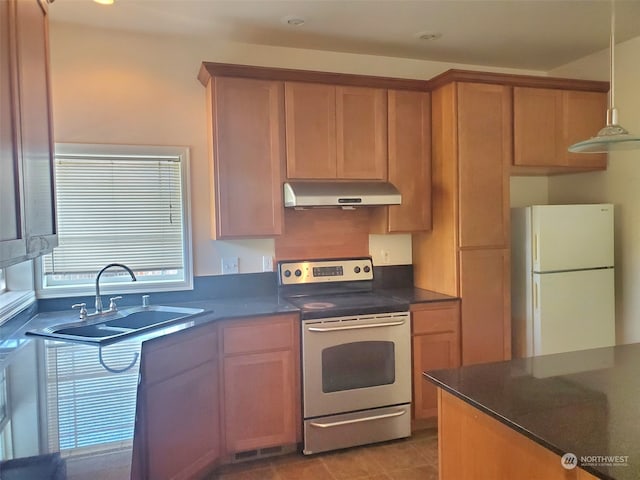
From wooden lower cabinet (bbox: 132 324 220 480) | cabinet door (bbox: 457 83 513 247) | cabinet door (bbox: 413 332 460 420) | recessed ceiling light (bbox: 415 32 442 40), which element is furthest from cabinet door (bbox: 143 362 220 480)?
recessed ceiling light (bbox: 415 32 442 40)

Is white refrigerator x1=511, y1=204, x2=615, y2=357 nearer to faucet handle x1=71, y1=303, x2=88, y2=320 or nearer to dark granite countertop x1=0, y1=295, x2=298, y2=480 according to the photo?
dark granite countertop x1=0, y1=295, x2=298, y2=480

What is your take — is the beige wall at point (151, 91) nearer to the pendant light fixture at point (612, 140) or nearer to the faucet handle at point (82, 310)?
the faucet handle at point (82, 310)

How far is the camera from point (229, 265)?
3.35 m

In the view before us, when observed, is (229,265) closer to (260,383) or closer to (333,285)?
(333,285)

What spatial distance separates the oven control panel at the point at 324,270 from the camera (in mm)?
3412

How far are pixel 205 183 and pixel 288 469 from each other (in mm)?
1859

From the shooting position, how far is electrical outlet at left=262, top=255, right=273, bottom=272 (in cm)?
341

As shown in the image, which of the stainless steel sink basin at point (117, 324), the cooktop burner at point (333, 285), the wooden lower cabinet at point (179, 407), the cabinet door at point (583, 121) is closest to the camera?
the wooden lower cabinet at point (179, 407)

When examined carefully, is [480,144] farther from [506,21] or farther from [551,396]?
[551,396]

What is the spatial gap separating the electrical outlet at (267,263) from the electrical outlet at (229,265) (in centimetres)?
19

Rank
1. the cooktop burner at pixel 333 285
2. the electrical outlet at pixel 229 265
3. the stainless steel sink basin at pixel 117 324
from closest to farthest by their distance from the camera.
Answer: the stainless steel sink basin at pixel 117 324
the cooktop burner at pixel 333 285
the electrical outlet at pixel 229 265

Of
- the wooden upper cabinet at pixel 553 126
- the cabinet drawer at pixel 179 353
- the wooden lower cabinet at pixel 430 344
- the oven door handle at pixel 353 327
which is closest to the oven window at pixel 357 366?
the oven door handle at pixel 353 327

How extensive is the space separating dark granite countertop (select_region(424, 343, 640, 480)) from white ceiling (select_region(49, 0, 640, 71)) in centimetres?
204

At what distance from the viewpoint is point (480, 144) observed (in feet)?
10.7
